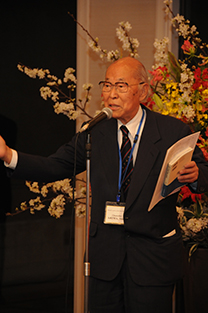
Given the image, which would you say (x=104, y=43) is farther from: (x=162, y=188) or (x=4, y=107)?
(x=162, y=188)

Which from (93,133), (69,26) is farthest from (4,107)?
(93,133)

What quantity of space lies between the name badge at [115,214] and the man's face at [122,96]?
450 mm

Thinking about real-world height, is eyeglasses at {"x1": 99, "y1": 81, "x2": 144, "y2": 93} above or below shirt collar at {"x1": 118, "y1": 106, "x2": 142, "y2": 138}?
above

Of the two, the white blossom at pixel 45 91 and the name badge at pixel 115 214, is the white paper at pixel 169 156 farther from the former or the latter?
the white blossom at pixel 45 91

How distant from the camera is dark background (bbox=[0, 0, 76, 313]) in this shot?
3211 mm

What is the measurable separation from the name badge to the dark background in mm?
1545

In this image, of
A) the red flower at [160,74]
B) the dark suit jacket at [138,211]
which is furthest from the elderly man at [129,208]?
the red flower at [160,74]

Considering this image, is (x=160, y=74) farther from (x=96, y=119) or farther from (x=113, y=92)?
(x=96, y=119)

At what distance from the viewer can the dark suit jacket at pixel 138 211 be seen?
185cm

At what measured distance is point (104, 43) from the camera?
3344 millimetres

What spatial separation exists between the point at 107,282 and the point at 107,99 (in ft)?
2.89

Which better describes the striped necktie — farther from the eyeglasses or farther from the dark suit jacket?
the eyeglasses

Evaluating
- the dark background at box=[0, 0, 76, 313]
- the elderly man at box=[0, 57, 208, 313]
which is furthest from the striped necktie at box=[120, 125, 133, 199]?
the dark background at box=[0, 0, 76, 313]

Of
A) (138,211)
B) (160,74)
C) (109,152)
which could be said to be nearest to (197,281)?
(138,211)
